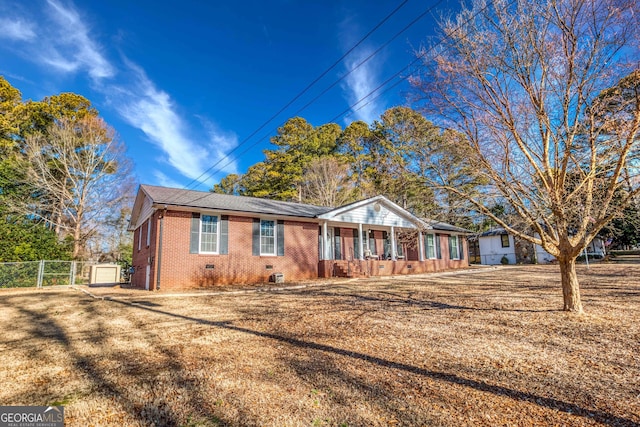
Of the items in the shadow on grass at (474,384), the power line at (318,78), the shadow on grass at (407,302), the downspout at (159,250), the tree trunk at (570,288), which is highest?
the power line at (318,78)

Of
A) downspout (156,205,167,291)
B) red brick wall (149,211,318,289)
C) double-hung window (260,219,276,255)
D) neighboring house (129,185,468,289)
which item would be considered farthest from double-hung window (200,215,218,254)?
double-hung window (260,219,276,255)

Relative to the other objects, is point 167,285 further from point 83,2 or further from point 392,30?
point 392,30

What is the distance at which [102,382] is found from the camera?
3.36m

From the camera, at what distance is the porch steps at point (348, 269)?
1603 centimetres

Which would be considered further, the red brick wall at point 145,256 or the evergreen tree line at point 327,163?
the evergreen tree line at point 327,163

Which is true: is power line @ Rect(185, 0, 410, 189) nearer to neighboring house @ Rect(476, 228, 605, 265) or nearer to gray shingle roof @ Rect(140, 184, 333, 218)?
gray shingle roof @ Rect(140, 184, 333, 218)

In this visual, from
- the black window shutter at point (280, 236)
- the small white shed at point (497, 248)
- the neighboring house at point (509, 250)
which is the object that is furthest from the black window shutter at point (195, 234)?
the small white shed at point (497, 248)

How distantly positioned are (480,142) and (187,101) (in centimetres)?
1628

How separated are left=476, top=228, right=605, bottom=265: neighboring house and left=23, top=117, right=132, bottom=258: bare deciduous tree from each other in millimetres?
30808

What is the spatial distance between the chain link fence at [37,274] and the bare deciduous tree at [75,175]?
508cm

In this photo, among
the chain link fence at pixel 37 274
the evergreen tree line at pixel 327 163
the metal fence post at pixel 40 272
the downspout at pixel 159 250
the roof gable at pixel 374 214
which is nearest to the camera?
the downspout at pixel 159 250

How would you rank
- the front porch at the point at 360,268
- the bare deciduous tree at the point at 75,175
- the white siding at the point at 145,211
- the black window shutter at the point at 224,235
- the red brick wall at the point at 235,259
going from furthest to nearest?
the bare deciduous tree at the point at 75,175 < the front porch at the point at 360,268 < the white siding at the point at 145,211 < the black window shutter at the point at 224,235 < the red brick wall at the point at 235,259

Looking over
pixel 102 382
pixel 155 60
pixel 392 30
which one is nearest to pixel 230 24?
pixel 155 60

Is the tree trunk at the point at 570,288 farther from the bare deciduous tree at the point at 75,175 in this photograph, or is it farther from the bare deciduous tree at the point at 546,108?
the bare deciduous tree at the point at 75,175
